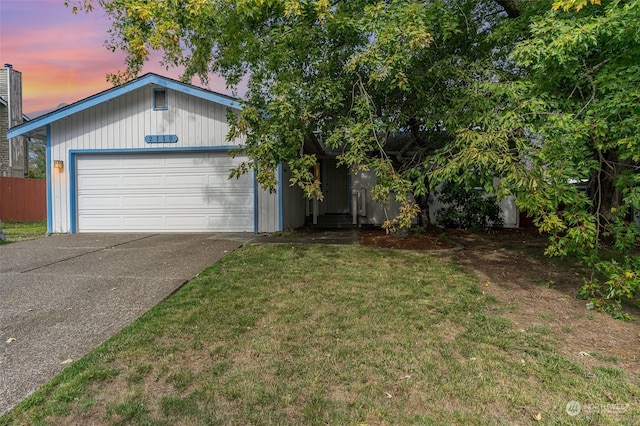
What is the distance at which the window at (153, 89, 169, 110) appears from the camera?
32.6 feet

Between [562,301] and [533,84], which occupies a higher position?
[533,84]

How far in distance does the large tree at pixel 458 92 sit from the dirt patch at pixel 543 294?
0.67m

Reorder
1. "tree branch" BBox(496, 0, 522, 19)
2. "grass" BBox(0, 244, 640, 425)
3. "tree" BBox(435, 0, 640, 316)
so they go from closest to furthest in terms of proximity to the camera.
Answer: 1. "grass" BBox(0, 244, 640, 425)
2. "tree" BBox(435, 0, 640, 316)
3. "tree branch" BBox(496, 0, 522, 19)

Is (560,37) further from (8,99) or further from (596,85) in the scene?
(8,99)

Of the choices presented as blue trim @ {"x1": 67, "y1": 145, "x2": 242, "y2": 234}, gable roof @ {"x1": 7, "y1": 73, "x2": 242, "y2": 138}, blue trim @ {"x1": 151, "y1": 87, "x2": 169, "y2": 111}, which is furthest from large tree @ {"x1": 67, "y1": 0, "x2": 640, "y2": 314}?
A: blue trim @ {"x1": 67, "y1": 145, "x2": 242, "y2": 234}

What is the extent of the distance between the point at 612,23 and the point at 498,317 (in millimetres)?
3252

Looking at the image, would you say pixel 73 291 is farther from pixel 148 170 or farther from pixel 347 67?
pixel 148 170

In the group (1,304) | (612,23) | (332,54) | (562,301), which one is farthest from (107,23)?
(562,301)

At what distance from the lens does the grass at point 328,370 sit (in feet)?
7.73

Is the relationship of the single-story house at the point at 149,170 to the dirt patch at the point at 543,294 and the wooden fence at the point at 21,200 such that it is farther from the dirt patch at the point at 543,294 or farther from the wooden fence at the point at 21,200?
the wooden fence at the point at 21,200

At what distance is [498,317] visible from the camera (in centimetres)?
403

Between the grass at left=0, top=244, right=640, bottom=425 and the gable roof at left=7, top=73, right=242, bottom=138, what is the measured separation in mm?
6385

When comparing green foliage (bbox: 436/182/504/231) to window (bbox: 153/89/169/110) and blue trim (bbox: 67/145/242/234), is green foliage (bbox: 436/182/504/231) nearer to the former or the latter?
blue trim (bbox: 67/145/242/234)

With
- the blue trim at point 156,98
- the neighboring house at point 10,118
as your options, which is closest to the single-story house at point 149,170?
the blue trim at point 156,98
